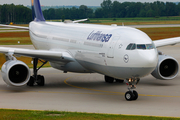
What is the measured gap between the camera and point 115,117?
47.6ft

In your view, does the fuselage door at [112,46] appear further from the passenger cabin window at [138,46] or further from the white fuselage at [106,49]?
the passenger cabin window at [138,46]

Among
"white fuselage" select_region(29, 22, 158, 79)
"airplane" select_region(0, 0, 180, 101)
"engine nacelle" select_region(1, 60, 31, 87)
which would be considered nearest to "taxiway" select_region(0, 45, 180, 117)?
"engine nacelle" select_region(1, 60, 31, 87)

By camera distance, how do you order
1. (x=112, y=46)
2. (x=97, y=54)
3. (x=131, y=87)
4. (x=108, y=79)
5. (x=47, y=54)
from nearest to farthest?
(x=131, y=87) → (x=112, y=46) → (x=97, y=54) → (x=47, y=54) → (x=108, y=79)

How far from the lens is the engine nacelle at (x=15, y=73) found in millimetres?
21234

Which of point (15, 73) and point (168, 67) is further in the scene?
point (168, 67)

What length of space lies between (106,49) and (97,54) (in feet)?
3.04

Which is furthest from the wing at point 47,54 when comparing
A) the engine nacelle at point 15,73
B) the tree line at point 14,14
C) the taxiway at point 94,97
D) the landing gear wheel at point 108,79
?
the tree line at point 14,14

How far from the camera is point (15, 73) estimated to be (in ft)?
72.2

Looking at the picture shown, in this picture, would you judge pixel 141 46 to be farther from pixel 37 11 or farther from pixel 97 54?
pixel 37 11

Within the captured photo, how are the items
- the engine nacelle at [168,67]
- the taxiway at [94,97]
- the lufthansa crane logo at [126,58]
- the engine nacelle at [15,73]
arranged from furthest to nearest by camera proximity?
1. the engine nacelle at [168,67]
2. the engine nacelle at [15,73]
3. the lufthansa crane logo at [126,58]
4. the taxiway at [94,97]

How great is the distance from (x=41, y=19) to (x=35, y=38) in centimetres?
288

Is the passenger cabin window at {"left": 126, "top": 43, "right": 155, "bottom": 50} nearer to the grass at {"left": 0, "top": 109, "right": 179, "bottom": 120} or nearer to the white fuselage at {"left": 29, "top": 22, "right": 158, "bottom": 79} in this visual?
the white fuselage at {"left": 29, "top": 22, "right": 158, "bottom": 79}

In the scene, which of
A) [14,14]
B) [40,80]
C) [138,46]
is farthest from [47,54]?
[14,14]

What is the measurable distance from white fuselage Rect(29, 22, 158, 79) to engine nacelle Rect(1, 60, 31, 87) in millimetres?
2600
